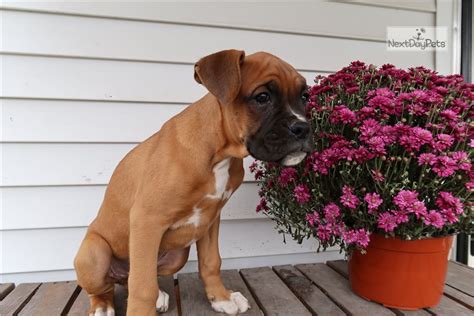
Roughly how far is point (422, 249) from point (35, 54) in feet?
10.5

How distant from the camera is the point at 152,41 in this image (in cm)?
298

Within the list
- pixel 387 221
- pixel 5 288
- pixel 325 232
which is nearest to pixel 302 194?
pixel 325 232

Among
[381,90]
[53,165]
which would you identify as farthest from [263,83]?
[53,165]

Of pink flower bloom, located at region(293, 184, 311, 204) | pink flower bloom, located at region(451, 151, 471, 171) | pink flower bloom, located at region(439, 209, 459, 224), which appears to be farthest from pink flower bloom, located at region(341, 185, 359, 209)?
pink flower bloom, located at region(451, 151, 471, 171)

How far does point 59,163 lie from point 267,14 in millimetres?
2280

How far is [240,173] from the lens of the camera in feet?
7.28

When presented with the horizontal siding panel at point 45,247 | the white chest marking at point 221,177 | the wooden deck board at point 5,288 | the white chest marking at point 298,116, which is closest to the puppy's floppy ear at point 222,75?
the white chest marking at point 298,116

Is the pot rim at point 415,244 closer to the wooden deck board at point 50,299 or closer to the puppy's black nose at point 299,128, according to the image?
the puppy's black nose at point 299,128

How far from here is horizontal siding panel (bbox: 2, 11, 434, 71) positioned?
9.17 feet

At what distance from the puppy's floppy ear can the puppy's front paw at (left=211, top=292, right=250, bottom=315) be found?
1.38 meters

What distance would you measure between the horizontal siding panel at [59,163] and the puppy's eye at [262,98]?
1605 mm

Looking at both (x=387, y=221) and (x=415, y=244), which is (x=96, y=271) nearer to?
(x=387, y=221)

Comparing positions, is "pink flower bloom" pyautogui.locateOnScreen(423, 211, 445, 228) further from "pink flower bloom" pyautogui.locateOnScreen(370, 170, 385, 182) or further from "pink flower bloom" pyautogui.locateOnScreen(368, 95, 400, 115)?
"pink flower bloom" pyautogui.locateOnScreen(368, 95, 400, 115)

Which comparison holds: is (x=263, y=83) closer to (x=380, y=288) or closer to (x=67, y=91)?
(x=380, y=288)
